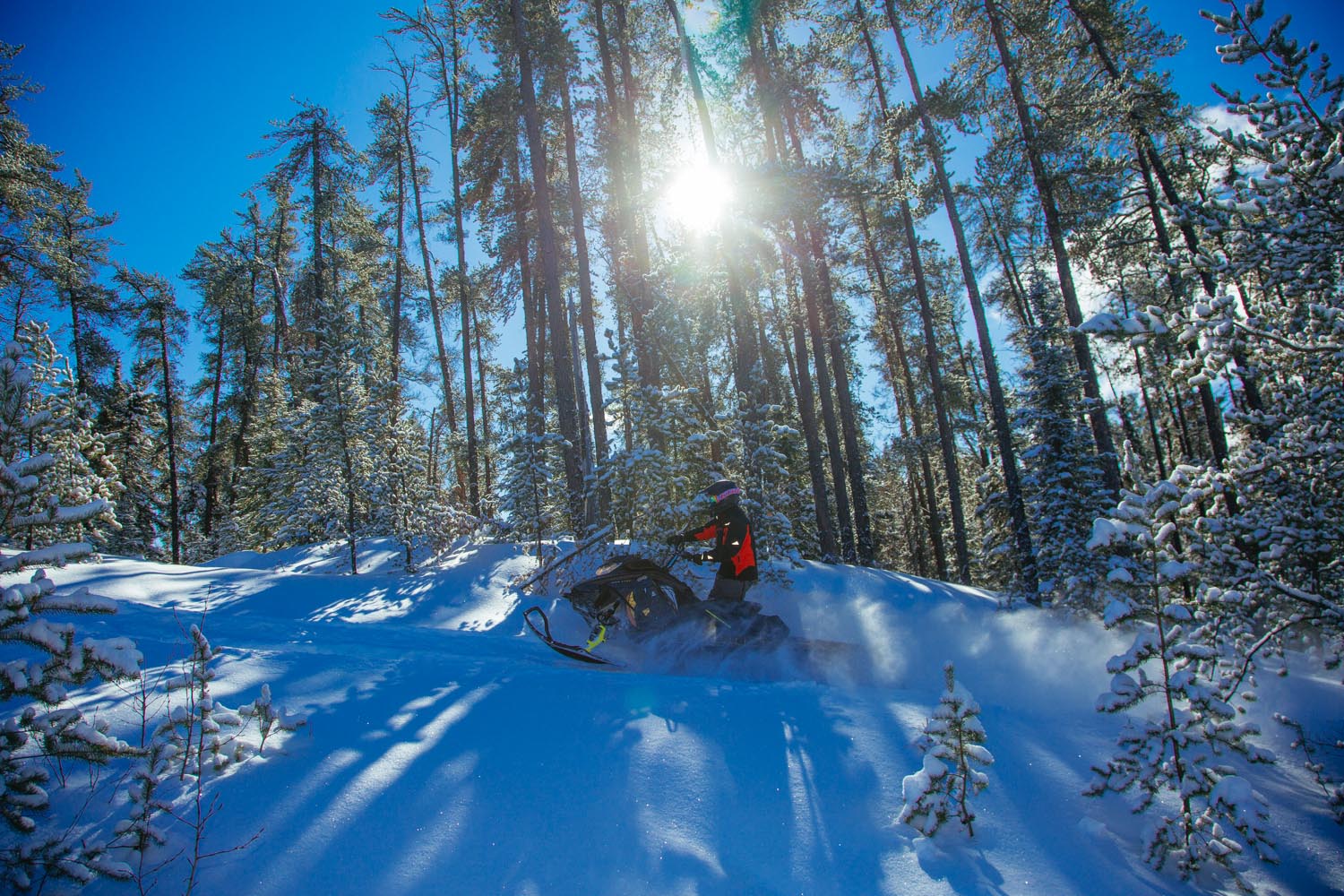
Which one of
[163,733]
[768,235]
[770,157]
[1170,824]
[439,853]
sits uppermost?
[770,157]

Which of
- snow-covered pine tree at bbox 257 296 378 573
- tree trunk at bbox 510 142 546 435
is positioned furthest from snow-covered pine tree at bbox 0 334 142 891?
tree trunk at bbox 510 142 546 435

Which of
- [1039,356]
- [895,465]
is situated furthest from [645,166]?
[895,465]

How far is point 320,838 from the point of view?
2.71m

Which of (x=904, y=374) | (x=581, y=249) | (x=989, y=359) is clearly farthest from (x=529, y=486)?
(x=904, y=374)

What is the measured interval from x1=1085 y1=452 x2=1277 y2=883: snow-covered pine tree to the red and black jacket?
4298 millimetres

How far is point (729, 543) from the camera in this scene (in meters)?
7.43

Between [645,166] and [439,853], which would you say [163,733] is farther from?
[645,166]

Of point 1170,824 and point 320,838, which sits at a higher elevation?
point 320,838

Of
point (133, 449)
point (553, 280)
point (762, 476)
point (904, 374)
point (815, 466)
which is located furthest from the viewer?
point (904, 374)

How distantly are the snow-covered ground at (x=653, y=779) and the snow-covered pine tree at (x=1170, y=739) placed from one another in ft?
0.61

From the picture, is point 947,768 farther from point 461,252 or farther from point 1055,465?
point 461,252

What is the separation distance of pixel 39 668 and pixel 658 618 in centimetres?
540

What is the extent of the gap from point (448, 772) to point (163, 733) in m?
1.40

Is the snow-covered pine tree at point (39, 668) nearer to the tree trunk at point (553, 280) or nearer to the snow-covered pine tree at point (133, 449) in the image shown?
the tree trunk at point (553, 280)
